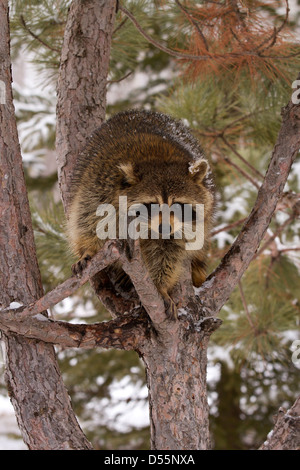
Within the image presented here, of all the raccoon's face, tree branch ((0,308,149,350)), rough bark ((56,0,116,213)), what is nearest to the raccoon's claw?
tree branch ((0,308,149,350))

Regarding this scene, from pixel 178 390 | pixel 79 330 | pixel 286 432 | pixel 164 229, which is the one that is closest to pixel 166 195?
pixel 164 229

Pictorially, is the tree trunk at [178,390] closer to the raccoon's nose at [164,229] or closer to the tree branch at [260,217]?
the tree branch at [260,217]

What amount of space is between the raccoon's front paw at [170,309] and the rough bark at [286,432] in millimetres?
504

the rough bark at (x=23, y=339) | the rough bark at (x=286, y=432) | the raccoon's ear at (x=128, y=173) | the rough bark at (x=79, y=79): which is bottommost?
the rough bark at (x=286, y=432)

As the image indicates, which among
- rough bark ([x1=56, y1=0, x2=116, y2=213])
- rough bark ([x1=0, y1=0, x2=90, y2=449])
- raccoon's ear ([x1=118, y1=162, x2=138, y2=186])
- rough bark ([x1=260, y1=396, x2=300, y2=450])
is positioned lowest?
rough bark ([x1=260, y1=396, x2=300, y2=450])

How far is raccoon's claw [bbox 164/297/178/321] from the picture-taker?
1967 mm

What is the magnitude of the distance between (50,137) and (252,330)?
133 inches

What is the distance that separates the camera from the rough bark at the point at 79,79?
8.79 ft

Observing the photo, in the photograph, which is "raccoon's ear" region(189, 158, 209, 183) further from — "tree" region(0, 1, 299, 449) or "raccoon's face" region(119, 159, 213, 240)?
"tree" region(0, 1, 299, 449)

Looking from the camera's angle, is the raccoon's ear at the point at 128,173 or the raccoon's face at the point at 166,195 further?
the raccoon's ear at the point at 128,173

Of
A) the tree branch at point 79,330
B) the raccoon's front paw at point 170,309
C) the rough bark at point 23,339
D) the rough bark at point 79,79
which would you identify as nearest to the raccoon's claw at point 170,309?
the raccoon's front paw at point 170,309

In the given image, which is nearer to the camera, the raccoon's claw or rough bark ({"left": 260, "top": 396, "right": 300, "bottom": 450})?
rough bark ({"left": 260, "top": 396, "right": 300, "bottom": 450})

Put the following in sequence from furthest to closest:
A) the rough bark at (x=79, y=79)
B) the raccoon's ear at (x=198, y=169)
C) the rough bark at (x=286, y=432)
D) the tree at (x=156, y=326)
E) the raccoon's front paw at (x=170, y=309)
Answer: the rough bark at (x=79, y=79)
the raccoon's ear at (x=198, y=169)
the raccoon's front paw at (x=170, y=309)
the tree at (x=156, y=326)
the rough bark at (x=286, y=432)

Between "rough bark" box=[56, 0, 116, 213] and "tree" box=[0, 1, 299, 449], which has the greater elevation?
"rough bark" box=[56, 0, 116, 213]
